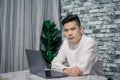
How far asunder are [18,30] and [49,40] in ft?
1.77

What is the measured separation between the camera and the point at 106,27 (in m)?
3.12

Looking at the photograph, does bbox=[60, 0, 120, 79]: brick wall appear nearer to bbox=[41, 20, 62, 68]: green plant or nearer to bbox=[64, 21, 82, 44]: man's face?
bbox=[41, 20, 62, 68]: green plant

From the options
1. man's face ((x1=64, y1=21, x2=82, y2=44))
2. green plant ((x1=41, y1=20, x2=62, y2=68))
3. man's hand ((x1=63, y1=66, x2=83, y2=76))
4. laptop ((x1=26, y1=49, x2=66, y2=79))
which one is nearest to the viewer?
laptop ((x1=26, y1=49, x2=66, y2=79))

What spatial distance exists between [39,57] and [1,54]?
65.7 inches

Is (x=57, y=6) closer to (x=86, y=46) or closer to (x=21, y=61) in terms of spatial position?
(x=21, y=61)

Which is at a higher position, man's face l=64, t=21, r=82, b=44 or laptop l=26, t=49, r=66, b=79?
man's face l=64, t=21, r=82, b=44

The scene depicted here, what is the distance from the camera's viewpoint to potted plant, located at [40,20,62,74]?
361 cm

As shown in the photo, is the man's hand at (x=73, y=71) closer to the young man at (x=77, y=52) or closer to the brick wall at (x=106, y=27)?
the young man at (x=77, y=52)

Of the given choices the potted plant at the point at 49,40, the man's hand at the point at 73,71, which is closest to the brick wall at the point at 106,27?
the potted plant at the point at 49,40

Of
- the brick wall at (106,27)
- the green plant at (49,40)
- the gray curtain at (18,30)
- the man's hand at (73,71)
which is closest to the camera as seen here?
the man's hand at (73,71)

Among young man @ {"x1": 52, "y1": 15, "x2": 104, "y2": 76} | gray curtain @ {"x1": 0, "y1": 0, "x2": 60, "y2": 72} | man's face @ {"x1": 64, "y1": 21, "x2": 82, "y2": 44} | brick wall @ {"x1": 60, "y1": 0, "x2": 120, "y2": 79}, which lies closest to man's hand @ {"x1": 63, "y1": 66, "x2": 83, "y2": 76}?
young man @ {"x1": 52, "y1": 15, "x2": 104, "y2": 76}

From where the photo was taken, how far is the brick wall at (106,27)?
302 cm

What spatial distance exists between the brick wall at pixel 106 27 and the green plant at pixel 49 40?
1.75ft

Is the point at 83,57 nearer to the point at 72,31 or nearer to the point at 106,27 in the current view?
the point at 72,31
